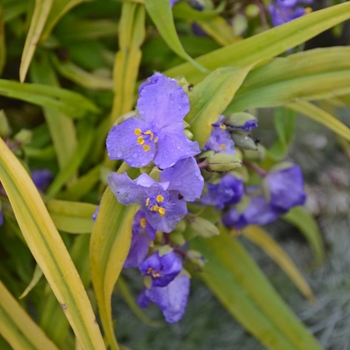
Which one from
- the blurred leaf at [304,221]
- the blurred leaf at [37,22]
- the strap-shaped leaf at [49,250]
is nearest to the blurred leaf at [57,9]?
the blurred leaf at [37,22]

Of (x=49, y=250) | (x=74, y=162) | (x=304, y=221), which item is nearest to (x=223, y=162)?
(x=49, y=250)

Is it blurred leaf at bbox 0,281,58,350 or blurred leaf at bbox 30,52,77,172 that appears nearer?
blurred leaf at bbox 0,281,58,350

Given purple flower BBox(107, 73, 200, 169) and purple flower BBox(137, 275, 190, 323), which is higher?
purple flower BBox(107, 73, 200, 169)

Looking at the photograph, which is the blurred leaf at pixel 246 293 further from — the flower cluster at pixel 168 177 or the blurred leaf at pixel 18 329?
the blurred leaf at pixel 18 329

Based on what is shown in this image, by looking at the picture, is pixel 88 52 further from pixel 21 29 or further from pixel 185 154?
pixel 185 154

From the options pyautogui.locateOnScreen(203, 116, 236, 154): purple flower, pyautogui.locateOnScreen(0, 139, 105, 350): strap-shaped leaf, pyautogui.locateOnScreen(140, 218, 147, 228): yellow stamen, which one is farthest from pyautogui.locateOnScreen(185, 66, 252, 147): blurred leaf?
pyautogui.locateOnScreen(0, 139, 105, 350): strap-shaped leaf

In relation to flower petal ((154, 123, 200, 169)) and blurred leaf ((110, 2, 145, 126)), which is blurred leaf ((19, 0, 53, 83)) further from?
flower petal ((154, 123, 200, 169))
